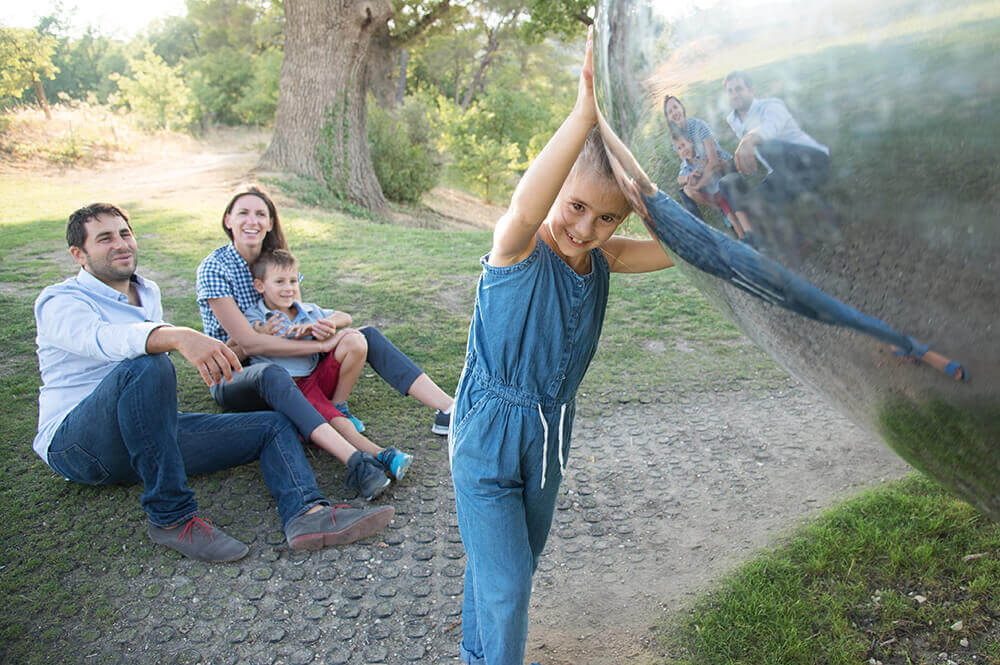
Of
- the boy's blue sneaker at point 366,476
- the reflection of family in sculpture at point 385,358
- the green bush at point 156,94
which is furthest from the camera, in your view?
the green bush at point 156,94

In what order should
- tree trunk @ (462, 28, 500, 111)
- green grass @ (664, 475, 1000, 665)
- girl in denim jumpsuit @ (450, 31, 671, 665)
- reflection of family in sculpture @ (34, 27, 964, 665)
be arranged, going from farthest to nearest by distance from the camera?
tree trunk @ (462, 28, 500, 111), green grass @ (664, 475, 1000, 665), girl in denim jumpsuit @ (450, 31, 671, 665), reflection of family in sculpture @ (34, 27, 964, 665)

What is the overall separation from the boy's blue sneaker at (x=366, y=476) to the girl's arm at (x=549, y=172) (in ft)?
6.84

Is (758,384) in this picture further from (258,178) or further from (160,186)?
(160,186)

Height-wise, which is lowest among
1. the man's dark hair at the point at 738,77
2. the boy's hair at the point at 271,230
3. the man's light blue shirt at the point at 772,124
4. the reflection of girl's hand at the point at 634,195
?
the boy's hair at the point at 271,230

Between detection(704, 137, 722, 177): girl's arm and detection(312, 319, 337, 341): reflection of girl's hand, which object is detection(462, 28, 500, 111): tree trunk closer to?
detection(312, 319, 337, 341): reflection of girl's hand

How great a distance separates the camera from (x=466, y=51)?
1547 inches

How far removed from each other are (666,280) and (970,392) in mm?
6908

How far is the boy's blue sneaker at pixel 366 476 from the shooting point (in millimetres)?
3660

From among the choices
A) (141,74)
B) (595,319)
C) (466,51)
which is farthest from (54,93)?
(595,319)

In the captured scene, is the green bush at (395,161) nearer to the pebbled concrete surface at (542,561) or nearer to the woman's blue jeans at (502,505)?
the pebbled concrete surface at (542,561)

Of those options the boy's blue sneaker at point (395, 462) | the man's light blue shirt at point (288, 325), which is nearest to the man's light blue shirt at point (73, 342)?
the man's light blue shirt at point (288, 325)

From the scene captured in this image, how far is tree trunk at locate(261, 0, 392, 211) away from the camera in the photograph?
41.6 ft

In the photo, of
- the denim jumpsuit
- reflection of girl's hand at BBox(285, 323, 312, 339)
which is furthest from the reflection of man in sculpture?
reflection of girl's hand at BBox(285, 323, 312, 339)

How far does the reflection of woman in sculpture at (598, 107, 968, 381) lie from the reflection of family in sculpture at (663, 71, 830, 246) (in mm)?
44
